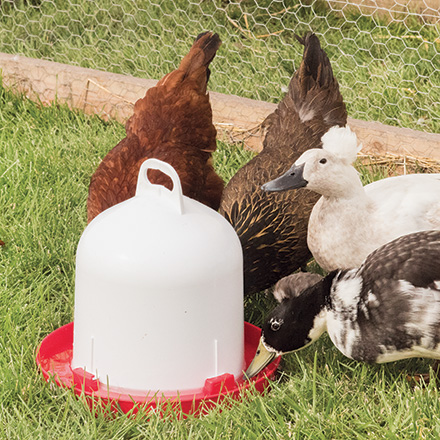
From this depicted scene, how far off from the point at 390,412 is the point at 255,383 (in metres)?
0.35

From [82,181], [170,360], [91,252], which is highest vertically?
[91,252]

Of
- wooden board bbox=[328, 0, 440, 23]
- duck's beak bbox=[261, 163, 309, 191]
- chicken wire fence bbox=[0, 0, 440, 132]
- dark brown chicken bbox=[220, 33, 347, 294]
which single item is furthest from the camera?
wooden board bbox=[328, 0, 440, 23]

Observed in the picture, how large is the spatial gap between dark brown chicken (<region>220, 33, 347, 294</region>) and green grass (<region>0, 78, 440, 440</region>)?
17 cm

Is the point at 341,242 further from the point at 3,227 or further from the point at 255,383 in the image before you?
the point at 3,227

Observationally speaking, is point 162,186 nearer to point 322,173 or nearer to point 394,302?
point 322,173

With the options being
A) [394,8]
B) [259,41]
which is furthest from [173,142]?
[394,8]

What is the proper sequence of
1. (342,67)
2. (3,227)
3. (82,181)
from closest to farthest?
(3,227)
(82,181)
(342,67)

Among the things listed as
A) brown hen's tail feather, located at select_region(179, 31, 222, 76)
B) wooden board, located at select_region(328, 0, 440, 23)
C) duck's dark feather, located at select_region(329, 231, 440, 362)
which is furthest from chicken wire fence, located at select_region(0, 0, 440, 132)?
duck's dark feather, located at select_region(329, 231, 440, 362)

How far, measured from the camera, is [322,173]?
236cm

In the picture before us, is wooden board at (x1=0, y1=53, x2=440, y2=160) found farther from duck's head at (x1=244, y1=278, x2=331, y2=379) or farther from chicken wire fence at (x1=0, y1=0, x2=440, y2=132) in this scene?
duck's head at (x1=244, y1=278, x2=331, y2=379)

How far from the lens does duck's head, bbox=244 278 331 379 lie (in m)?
2.09

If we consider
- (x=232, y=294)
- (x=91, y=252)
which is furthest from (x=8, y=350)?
(x=232, y=294)

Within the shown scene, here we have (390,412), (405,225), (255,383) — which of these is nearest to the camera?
(390,412)

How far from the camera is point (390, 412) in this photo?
6.28ft
